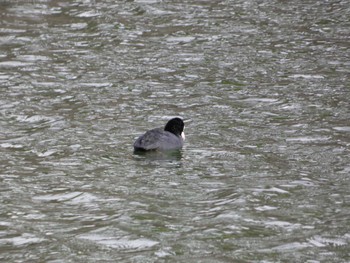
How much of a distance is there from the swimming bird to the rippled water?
0.53ft

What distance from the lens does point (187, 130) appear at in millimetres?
14055

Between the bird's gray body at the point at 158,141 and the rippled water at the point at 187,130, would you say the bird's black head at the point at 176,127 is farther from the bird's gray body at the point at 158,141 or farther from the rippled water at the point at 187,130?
the rippled water at the point at 187,130

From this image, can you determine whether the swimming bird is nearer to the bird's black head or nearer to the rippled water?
the bird's black head

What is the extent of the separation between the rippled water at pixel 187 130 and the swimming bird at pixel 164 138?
0.16 m

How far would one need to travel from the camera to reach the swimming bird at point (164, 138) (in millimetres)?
12641

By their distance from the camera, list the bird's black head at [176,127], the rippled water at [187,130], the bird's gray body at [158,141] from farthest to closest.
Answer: the bird's black head at [176,127] → the bird's gray body at [158,141] → the rippled water at [187,130]

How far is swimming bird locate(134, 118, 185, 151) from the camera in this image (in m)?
12.6

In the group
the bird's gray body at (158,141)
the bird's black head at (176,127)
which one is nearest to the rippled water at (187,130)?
the bird's gray body at (158,141)

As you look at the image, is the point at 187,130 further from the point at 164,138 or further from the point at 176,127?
the point at 164,138

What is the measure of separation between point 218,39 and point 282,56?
6.38ft

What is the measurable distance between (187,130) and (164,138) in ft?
4.21

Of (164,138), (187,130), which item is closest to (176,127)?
(164,138)

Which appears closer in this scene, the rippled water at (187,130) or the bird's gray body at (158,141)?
the rippled water at (187,130)

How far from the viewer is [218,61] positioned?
18.3 metres
